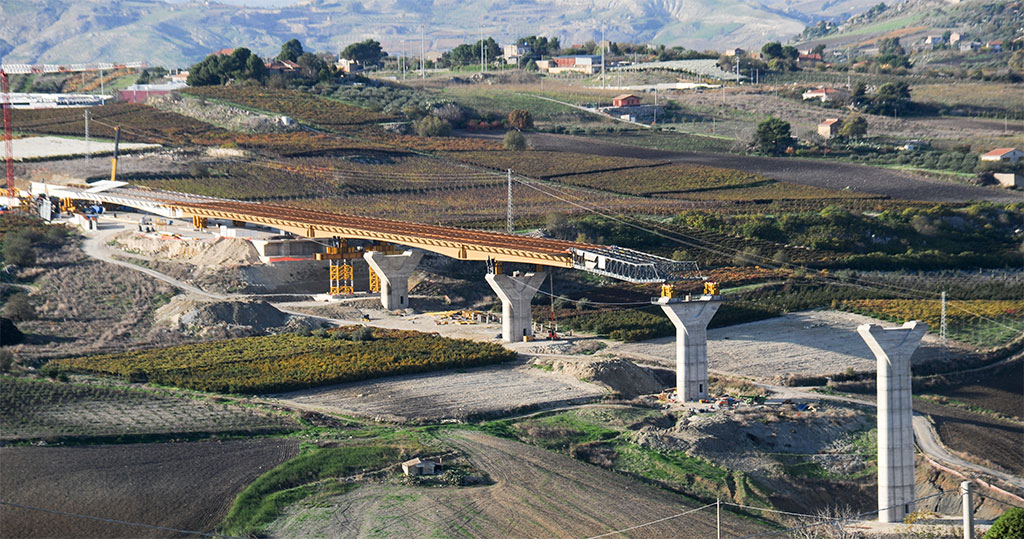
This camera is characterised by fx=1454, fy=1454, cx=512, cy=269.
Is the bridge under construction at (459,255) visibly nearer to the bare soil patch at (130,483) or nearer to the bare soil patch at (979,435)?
the bare soil patch at (979,435)

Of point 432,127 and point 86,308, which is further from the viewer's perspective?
point 432,127

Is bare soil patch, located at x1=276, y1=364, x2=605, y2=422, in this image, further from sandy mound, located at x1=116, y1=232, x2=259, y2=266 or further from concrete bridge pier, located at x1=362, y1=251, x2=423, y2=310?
sandy mound, located at x1=116, y1=232, x2=259, y2=266

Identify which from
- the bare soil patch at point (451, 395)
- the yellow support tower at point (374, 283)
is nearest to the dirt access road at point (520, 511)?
the bare soil patch at point (451, 395)

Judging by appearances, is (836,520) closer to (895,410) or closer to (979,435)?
(895,410)

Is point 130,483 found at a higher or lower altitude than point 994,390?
lower

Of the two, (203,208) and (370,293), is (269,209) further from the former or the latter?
(370,293)

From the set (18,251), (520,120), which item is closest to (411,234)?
(18,251)

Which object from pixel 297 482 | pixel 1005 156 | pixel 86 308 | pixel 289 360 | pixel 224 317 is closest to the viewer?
pixel 297 482
